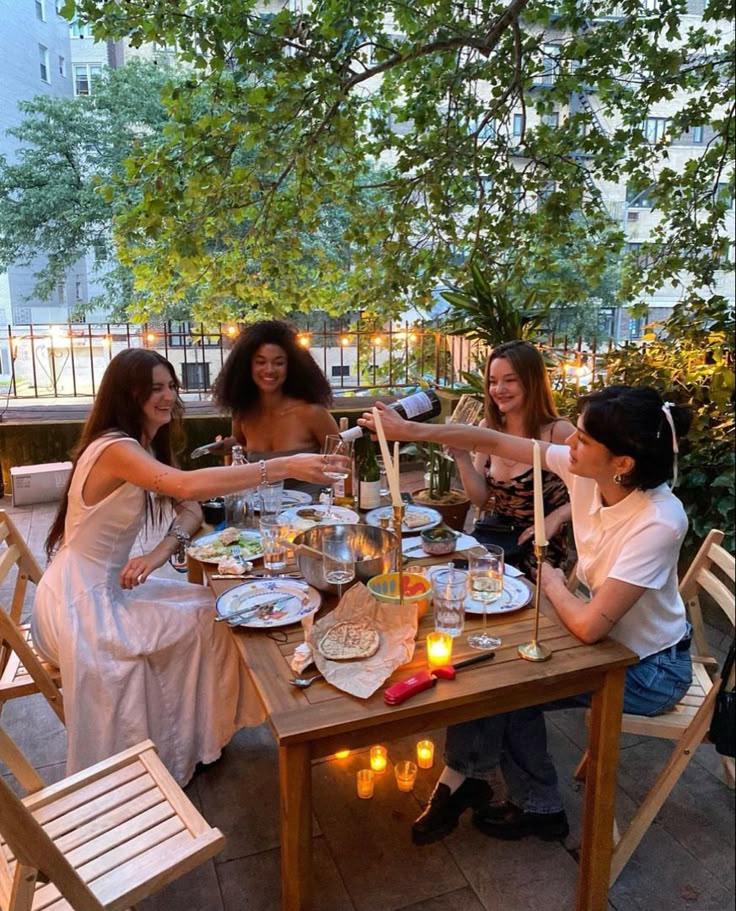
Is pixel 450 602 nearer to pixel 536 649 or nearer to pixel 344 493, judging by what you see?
pixel 536 649

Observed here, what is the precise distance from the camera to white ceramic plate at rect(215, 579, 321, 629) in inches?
57.7

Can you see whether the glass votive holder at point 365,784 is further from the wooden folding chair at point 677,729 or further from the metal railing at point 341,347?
the metal railing at point 341,347

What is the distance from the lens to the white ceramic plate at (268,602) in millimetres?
1465

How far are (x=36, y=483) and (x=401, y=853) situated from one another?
161 inches

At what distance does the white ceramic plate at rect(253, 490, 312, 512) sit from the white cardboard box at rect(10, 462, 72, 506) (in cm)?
293

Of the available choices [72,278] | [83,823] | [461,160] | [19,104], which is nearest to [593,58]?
[461,160]

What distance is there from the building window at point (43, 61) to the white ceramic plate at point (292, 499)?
9.56m

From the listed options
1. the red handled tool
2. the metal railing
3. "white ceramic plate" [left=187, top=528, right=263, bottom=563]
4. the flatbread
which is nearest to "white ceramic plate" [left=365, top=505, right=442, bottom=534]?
"white ceramic plate" [left=187, top=528, right=263, bottom=563]

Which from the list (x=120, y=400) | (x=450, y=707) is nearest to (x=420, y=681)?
(x=450, y=707)

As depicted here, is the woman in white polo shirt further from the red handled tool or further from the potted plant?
the potted plant

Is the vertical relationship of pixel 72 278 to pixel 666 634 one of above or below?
above

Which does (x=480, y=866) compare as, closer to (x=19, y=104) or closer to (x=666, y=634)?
(x=666, y=634)

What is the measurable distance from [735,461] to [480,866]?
6.92 ft

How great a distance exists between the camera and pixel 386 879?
5.27 feet
